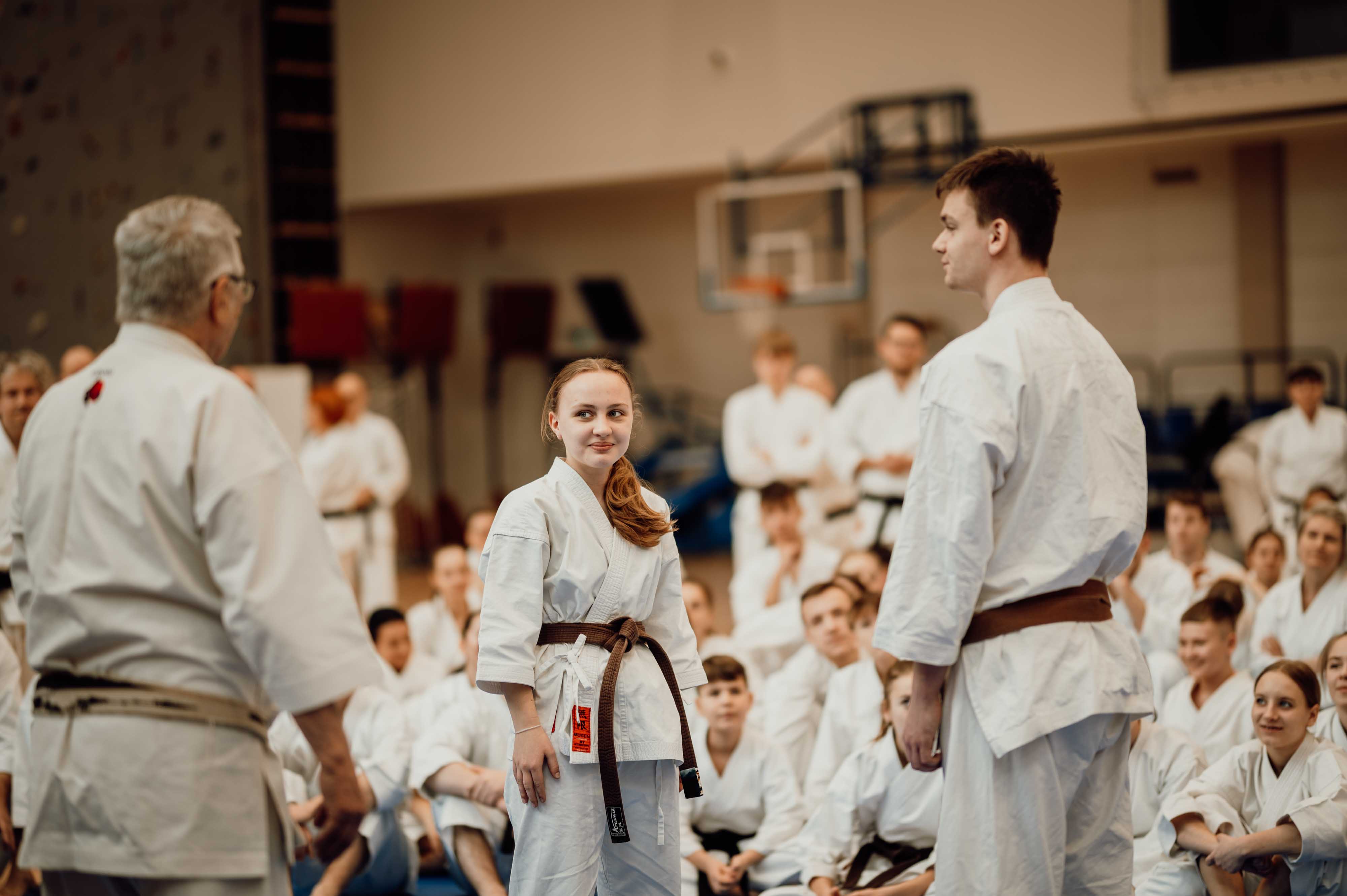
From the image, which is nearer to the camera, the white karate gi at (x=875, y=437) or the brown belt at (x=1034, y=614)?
the brown belt at (x=1034, y=614)

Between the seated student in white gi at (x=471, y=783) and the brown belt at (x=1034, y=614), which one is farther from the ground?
the brown belt at (x=1034, y=614)

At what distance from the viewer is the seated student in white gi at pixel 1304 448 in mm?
Result: 6715

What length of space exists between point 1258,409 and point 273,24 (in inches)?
345

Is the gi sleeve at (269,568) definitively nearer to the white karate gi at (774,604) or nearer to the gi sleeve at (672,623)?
the gi sleeve at (672,623)

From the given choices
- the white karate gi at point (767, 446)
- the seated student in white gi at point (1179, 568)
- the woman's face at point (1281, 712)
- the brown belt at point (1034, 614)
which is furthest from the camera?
the white karate gi at point (767, 446)

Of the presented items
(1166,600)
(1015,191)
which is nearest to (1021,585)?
(1015,191)

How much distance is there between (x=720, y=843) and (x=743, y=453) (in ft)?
10.4

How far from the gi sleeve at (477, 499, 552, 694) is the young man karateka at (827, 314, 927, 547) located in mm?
3455

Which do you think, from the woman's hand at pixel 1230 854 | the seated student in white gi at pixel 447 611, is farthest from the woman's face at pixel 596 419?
the seated student in white gi at pixel 447 611

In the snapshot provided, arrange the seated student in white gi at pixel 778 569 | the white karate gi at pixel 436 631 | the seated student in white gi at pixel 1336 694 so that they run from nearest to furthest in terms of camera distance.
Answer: the seated student in white gi at pixel 1336 694, the seated student in white gi at pixel 778 569, the white karate gi at pixel 436 631

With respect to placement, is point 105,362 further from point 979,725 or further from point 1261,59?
point 1261,59

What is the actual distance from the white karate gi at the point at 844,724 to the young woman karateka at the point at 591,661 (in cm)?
141

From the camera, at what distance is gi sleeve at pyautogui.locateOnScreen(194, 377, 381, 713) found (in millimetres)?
1630

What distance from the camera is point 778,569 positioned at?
5426mm
